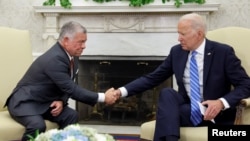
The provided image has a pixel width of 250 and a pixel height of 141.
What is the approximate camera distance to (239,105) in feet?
7.98

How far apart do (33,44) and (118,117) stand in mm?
1160

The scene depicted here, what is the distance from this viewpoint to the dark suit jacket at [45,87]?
253cm

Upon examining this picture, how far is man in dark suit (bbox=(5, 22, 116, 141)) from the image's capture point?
8.28 feet

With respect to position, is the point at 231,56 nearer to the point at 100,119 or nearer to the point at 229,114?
the point at 229,114

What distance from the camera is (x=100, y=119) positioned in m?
4.42

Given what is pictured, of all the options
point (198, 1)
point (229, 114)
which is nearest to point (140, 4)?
point (198, 1)

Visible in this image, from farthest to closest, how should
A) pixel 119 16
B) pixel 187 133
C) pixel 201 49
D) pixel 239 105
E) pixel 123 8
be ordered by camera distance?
pixel 119 16 → pixel 123 8 → pixel 201 49 → pixel 239 105 → pixel 187 133

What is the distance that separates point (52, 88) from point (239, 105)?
A: 112 cm

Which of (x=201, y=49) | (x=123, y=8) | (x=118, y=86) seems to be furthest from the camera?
(x=118, y=86)

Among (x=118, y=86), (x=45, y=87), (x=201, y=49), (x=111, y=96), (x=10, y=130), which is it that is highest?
(x=201, y=49)

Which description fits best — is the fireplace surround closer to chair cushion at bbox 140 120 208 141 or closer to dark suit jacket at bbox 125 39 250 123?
dark suit jacket at bbox 125 39 250 123

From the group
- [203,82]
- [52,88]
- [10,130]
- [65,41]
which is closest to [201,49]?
[203,82]

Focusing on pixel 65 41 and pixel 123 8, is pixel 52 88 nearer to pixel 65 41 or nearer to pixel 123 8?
pixel 65 41

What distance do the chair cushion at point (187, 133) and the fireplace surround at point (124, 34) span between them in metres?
1.75
